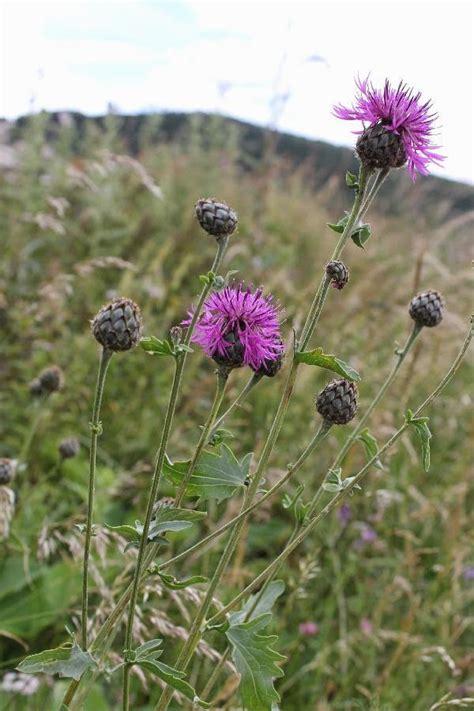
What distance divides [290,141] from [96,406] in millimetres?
21729

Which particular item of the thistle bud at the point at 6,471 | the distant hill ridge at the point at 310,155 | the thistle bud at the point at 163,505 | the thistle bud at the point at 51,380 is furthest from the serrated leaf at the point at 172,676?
the distant hill ridge at the point at 310,155

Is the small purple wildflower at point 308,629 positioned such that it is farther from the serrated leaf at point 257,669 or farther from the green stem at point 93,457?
the green stem at point 93,457

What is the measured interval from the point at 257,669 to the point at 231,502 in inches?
46.0

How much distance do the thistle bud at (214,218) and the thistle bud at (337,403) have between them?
1.20 feet

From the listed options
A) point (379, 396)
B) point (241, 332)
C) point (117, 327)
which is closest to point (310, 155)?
point (379, 396)

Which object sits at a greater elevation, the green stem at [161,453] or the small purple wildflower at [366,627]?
the green stem at [161,453]

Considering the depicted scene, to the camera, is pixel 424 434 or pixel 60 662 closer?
pixel 60 662

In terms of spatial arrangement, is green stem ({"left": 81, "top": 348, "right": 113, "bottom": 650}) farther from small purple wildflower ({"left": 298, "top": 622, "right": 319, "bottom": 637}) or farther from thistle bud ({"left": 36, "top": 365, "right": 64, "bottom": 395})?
small purple wildflower ({"left": 298, "top": 622, "right": 319, "bottom": 637})

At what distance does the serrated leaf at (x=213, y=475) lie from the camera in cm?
127

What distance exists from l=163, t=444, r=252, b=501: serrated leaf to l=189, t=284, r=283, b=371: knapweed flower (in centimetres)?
16

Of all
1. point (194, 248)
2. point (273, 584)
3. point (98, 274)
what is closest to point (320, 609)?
point (273, 584)

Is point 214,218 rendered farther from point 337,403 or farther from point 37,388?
point 37,388

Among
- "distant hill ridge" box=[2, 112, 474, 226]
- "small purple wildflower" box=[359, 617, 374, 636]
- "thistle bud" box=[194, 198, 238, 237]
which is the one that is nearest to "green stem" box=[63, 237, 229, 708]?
"thistle bud" box=[194, 198, 238, 237]

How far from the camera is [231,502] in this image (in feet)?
7.84
